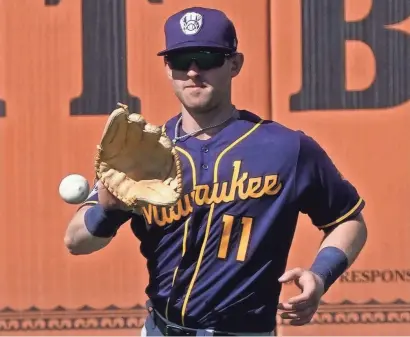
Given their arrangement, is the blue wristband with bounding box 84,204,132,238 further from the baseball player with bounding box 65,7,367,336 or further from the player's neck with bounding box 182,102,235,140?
the player's neck with bounding box 182,102,235,140

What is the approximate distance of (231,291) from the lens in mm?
1852

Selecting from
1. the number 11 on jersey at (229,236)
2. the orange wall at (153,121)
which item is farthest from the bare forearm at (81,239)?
the orange wall at (153,121)

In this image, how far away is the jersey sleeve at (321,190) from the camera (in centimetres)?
191

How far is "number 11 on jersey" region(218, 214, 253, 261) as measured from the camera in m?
1.85

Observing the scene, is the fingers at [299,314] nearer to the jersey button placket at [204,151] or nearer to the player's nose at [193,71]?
the jersey button placket at [204,151]

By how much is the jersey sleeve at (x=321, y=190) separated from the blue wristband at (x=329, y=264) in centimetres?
7

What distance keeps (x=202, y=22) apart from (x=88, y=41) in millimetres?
1445

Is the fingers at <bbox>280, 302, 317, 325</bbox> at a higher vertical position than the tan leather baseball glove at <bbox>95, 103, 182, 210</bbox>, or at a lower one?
lower

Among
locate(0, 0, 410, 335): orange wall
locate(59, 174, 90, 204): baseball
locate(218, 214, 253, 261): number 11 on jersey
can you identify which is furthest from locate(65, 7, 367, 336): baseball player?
locate(0, 0, 410, 335): orange wall

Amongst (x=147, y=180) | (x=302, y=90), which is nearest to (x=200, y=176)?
(x=147, y=180)

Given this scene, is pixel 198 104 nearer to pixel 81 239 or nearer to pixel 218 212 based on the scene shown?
pixel 218 212

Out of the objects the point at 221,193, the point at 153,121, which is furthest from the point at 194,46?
the point at 153,121

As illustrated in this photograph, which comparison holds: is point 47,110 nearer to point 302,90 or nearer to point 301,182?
point 302,90

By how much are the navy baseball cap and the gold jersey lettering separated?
24 cm
